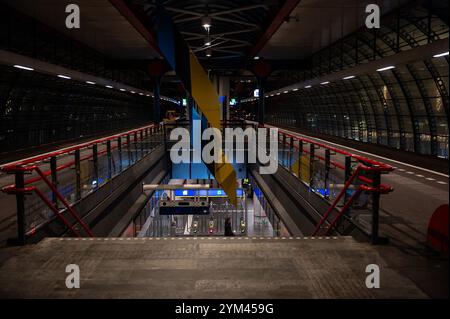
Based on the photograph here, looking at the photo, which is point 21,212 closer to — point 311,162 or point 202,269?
point 202,269

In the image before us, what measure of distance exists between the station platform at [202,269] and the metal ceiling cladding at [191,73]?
989 centimetres

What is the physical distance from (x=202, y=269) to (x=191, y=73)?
12.5m

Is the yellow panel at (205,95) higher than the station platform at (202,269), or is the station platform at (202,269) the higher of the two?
the yellow panel at (205,95)

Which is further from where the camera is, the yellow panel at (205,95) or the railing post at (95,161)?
the yellow panel at (205,95)

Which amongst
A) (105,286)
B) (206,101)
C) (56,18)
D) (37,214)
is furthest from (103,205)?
(56,18)

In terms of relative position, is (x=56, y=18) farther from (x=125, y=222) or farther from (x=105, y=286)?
(x=105, y=286)

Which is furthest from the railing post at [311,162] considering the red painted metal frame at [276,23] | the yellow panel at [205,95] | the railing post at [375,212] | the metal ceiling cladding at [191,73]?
the yellow panel at [205,95]

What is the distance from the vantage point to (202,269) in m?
4.30

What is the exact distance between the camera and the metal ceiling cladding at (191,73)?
14125 millimetres

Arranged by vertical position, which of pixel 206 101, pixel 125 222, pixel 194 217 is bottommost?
pixel 194 217

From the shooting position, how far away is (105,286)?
391cm

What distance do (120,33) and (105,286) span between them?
15412 millimetres

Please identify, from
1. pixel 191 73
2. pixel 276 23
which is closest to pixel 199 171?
pixel 191 73

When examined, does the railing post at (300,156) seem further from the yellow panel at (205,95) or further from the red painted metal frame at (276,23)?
the yellow panel at (205,95)
